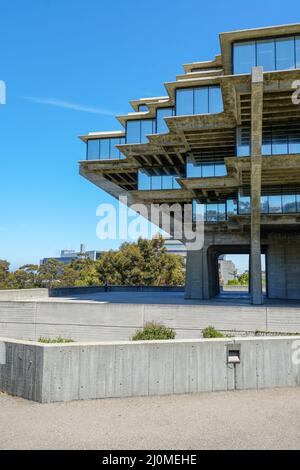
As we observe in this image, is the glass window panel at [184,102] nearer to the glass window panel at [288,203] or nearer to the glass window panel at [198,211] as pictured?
the glass window panel at [198,211]

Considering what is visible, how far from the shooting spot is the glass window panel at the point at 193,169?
100 ft

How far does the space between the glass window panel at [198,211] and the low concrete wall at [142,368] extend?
25.8 metres

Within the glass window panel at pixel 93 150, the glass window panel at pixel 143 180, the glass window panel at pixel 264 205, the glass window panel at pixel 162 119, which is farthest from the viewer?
the glass window panel at pixel 93 150

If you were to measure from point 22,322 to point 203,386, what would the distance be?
1960cm

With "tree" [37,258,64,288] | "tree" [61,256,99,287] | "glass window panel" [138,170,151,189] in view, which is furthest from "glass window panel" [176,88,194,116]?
"tree" [37,258,64,288]

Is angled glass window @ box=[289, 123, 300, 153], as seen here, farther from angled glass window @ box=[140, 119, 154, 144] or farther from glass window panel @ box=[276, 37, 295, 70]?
angled glass window @ box=[140, 119, 154, 144]

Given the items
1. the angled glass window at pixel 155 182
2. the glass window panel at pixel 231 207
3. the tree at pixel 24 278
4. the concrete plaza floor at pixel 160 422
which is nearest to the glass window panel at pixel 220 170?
the glass window panel at pixel 231 207

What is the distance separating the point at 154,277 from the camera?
65.6 m

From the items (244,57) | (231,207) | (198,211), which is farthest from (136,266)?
(244,57)

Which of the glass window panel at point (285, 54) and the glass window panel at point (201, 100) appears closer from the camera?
the glass window panel at point (285, 54)

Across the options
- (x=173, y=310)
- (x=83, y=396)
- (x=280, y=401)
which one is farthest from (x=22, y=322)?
(x=280, y=401)

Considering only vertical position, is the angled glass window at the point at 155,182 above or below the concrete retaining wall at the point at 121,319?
above

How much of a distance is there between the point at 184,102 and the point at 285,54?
7315 millimetres

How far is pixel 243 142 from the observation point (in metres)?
26.8
